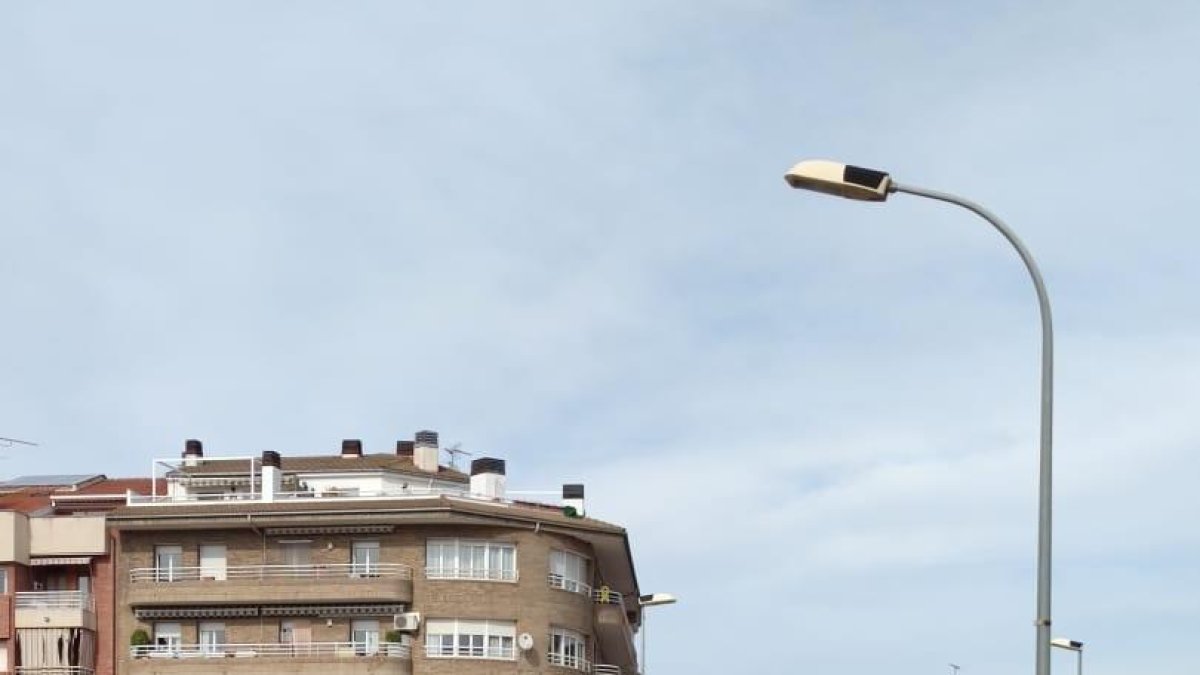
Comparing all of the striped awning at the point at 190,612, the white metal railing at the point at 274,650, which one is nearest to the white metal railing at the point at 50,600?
the striped awning at the point at 190,612

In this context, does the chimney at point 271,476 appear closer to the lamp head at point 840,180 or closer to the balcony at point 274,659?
the balcony at point 274,659

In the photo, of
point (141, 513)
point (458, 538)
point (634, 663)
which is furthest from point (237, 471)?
point (634, 663)

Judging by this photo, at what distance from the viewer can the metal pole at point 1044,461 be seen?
19.7 metres

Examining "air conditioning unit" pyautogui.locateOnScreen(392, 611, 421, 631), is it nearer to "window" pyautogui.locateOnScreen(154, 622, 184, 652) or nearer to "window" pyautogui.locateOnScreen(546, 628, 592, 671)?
"window" pyautogui.locateOnScreen(546, 628, 592, 671)

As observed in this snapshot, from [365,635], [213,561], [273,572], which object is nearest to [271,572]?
[273,572]

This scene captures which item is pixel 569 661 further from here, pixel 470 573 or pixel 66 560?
pixel 66 560

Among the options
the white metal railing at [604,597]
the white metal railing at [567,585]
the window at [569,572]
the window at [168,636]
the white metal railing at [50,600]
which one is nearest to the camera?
the window at [168,636]

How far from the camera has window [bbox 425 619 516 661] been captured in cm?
6378

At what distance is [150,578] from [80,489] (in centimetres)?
1040

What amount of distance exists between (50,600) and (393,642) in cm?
1137

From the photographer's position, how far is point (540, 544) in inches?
2584

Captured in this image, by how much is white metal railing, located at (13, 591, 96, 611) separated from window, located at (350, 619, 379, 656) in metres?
8.78

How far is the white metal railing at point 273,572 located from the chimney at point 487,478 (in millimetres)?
6841

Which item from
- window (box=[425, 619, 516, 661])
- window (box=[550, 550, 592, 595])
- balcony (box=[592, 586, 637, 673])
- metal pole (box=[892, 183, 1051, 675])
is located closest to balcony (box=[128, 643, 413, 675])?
window (box=[425, 619, 516, 661])
